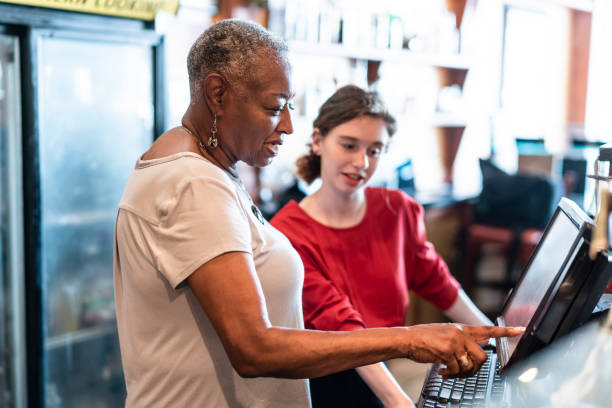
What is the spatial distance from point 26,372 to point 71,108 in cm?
104

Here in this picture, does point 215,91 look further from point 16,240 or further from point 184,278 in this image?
point 16,240

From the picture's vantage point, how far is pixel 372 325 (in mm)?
1613

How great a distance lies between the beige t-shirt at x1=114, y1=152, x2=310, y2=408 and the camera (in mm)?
907

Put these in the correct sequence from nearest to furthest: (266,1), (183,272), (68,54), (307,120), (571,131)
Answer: (183,272) → (68,54) → (266,1) → (307,120) → (571,131)

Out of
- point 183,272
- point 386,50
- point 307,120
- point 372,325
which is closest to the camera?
point 183,272

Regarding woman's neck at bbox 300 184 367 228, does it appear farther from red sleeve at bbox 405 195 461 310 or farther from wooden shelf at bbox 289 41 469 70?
wooden shelf at bbox 289 41 469 70

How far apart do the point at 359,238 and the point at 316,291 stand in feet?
0.83

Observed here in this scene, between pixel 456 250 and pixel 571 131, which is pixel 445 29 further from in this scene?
pixel 571 131

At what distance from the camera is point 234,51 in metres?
1.00

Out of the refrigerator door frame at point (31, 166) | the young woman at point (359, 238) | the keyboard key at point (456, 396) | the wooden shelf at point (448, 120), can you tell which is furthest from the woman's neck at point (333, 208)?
the wooden shelf at point (448, 120)

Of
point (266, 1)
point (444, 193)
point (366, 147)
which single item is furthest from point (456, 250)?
point (366, 147)

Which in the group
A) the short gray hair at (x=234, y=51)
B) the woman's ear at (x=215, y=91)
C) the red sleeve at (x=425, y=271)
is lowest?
the red sleeve at (x=425, y=271)

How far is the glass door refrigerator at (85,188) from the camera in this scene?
2412mm

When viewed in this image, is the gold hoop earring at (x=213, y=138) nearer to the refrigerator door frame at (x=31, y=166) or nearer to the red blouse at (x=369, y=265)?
the red blouse at (x=369, y=265)
